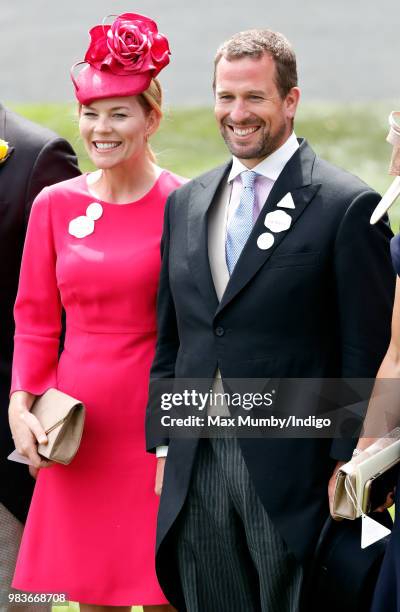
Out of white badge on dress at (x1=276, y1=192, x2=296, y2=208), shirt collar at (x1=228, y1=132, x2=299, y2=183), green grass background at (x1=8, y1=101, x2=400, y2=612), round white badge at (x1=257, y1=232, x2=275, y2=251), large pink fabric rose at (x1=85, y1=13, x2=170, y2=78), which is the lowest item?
green grass background at (x1=8, y1=101, x2=400, y2=612)

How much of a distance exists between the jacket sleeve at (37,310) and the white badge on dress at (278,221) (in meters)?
0.86

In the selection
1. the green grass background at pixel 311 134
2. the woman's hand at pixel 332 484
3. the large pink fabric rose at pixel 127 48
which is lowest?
the green grass background at pixel 311 134

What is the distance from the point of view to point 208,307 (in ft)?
15.0

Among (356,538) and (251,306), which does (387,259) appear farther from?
(356,538)

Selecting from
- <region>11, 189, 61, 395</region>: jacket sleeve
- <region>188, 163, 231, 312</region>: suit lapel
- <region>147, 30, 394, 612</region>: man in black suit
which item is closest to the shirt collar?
<region>147, 30, 394, 612</region>: man in black suit

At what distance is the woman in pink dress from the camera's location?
493 cm

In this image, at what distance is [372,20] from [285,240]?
10.9 m

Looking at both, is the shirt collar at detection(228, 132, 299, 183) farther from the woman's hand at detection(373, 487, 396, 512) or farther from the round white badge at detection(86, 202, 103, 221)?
the woman's hand at detection(373, 487, 396, 512)

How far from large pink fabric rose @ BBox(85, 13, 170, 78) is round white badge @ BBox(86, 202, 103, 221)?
45cm

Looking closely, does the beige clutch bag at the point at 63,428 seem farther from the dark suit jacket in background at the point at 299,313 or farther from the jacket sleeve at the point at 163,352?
the dark suit jacket in background at the point at 299,313

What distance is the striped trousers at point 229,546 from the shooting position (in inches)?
177

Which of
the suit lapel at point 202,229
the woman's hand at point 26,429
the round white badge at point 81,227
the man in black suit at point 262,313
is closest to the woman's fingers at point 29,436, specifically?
the woman's hand at point 26,429

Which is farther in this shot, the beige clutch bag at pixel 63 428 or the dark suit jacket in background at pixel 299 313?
the beige clutch bag at pixel 63 428

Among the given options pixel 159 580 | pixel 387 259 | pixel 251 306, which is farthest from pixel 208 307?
pixel 159 580
